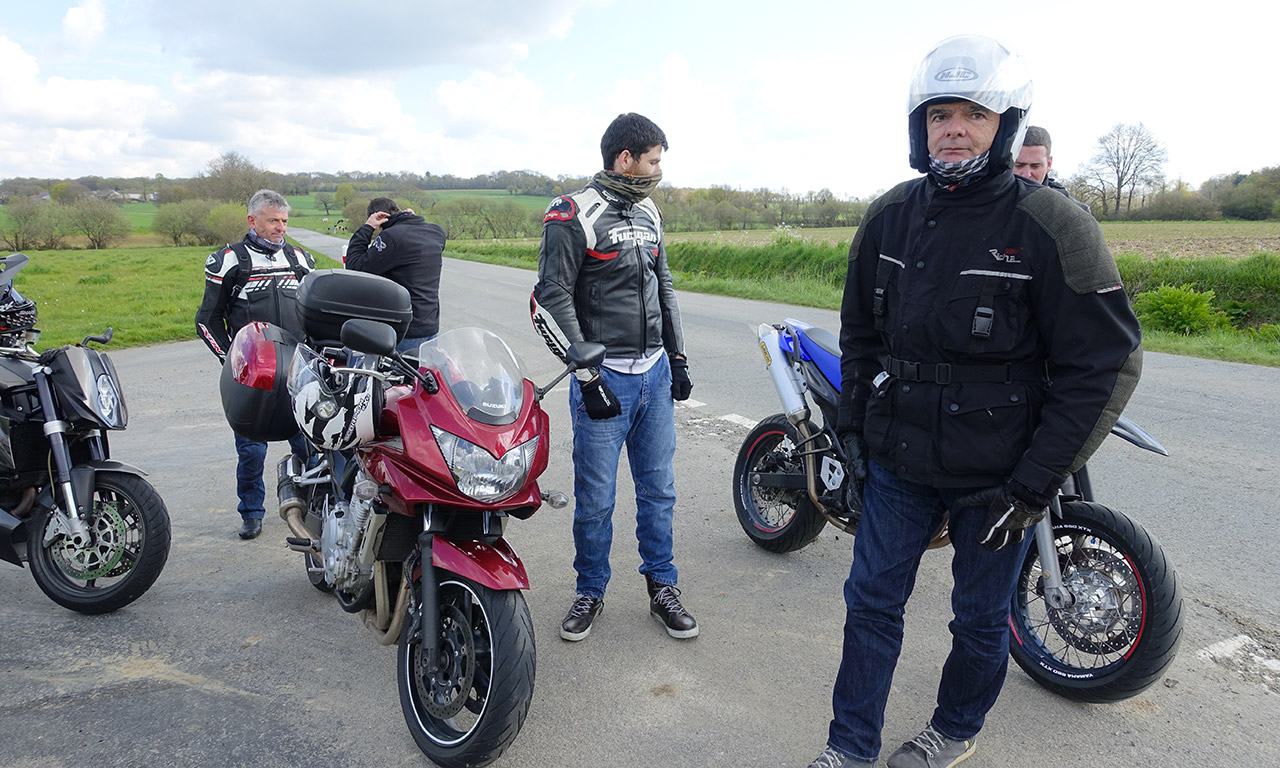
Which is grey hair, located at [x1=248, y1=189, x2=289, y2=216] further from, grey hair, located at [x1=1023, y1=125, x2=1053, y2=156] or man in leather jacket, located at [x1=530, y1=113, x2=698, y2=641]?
grey hair, located at [x1=1023, y1=125, x2=1053, y2=156]

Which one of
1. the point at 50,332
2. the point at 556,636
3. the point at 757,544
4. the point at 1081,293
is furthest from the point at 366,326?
the point at 50,332

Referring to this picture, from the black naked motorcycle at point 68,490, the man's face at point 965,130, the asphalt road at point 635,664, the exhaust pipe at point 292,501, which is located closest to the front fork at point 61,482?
the black naked motorcycle at point 68,490

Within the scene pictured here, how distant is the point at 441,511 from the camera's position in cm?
261

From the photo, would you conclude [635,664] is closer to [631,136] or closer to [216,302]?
[631,136]

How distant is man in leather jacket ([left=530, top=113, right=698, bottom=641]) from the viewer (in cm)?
324

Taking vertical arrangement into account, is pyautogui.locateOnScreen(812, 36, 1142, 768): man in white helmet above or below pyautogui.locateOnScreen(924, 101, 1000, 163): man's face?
below

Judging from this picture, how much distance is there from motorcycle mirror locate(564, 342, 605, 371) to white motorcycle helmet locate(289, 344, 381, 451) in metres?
0.66

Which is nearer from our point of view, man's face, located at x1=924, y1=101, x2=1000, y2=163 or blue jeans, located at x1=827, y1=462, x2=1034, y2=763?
man's face, located at x1=924, y1=101, x2=1000, y2=163

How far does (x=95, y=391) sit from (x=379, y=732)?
2229 millimetres

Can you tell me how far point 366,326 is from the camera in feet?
8.00

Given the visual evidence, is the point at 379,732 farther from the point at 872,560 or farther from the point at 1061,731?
the point at 1061,731

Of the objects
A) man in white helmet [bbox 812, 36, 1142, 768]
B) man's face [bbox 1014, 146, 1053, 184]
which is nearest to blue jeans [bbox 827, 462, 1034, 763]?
man in white helmet [bbox 812, 36, 1142, 768]

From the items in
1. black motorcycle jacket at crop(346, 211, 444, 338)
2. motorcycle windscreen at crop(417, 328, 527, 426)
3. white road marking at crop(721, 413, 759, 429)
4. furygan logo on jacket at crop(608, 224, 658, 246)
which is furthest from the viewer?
white road marking at crop(721, 413, 759, 429)

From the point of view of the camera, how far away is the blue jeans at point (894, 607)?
7.61 ft
